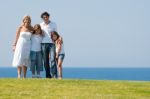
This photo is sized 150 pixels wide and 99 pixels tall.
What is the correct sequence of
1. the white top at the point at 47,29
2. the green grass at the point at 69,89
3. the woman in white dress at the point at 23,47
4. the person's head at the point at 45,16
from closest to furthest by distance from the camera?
the green grass at the point at 69,89, the person's head at the point at 45,16, the woman in white dress at the point at 23,47, the white top at the point at 47,29

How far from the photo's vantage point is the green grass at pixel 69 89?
19.5 meters

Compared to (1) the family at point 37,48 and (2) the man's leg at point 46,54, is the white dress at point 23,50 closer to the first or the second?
(1) the family at point 37,48

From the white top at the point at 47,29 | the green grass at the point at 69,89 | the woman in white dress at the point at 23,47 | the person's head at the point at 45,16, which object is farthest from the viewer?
the white top at the point at 47,29

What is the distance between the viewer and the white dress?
24.7 m

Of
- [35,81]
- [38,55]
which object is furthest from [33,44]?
[35,81]

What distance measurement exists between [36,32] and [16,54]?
1135 mm

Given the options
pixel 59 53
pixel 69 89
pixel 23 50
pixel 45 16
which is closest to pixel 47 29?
pixel 45 16

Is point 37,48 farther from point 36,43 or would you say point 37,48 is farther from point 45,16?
point 45,16

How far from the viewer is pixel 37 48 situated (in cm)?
2489

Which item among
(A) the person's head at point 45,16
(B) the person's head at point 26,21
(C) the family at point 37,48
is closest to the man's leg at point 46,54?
(C) the family at point 37,48

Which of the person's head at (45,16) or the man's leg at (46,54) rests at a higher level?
the person's head at (45,16)

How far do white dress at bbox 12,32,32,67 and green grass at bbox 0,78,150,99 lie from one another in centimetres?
235

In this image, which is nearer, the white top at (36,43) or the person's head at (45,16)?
the person's head at (45,16)

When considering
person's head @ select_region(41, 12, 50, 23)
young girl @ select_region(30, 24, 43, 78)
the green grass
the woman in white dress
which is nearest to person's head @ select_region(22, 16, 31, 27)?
the woman in white dress
